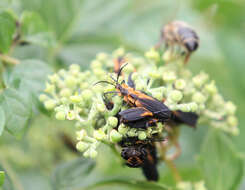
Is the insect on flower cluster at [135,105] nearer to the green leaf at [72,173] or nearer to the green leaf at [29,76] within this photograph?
the green leaf at [29,76]

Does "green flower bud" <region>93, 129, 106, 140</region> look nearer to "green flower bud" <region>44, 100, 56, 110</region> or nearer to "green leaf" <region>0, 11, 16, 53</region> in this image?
"green flower bud" <region>44, 100, 56, 110</region>

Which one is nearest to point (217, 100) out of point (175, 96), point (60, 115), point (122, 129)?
point (175, 96)

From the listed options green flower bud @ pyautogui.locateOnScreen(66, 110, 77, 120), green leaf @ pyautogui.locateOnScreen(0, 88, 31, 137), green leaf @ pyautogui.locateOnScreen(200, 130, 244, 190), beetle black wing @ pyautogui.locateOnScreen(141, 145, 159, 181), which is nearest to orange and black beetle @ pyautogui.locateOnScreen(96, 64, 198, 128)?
green flower bud @ pyautogui.locateOnScreen(66, 110, 77, 120)

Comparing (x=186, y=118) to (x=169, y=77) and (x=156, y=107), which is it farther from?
(x=156, y=107)

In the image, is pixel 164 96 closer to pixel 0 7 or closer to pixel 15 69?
pixel 15 69

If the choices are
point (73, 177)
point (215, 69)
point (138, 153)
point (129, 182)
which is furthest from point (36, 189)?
point (215, 69)

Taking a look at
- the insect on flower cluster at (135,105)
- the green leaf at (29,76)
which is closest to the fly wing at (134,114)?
the insect on flower cluster at (135,105)
